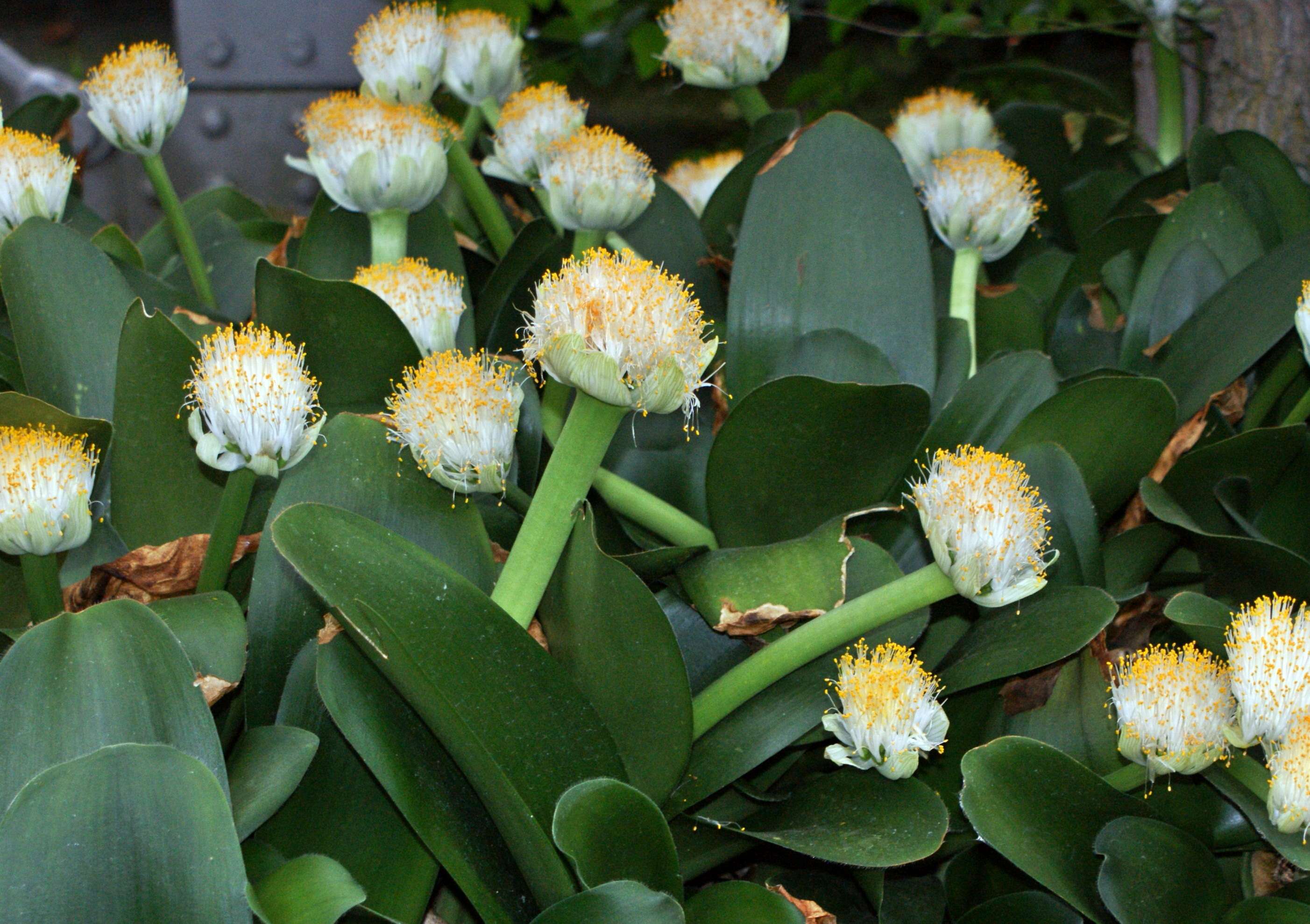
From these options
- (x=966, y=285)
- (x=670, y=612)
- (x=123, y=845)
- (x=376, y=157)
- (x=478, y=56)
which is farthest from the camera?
(x=478, y=56)

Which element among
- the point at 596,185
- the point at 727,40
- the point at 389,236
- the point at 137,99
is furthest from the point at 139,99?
the point at 727,40

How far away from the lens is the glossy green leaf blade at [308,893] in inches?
22.1

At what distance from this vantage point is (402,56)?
1.00m

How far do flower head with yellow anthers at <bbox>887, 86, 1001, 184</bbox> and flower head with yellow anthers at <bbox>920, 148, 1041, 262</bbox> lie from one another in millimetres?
130

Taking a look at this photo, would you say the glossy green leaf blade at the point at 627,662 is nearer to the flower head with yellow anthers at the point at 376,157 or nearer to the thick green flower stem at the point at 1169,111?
the flower head with yellow anthers at the point at 376,157

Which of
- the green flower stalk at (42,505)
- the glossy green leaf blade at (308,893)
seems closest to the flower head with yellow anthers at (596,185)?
the green flower stalk at (42,505)

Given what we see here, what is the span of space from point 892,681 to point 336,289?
1.38 ft

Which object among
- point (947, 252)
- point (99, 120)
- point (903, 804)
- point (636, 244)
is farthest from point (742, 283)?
point (99, 120)

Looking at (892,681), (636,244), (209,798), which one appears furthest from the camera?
(636,244)

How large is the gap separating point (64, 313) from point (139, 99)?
8.5 inches

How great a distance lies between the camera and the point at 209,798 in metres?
0.53

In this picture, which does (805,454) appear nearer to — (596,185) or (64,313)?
(596,185)

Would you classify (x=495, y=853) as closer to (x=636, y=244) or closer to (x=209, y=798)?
(x=209, y=798)

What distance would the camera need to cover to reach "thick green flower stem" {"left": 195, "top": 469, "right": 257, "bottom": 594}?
700 millimetres
